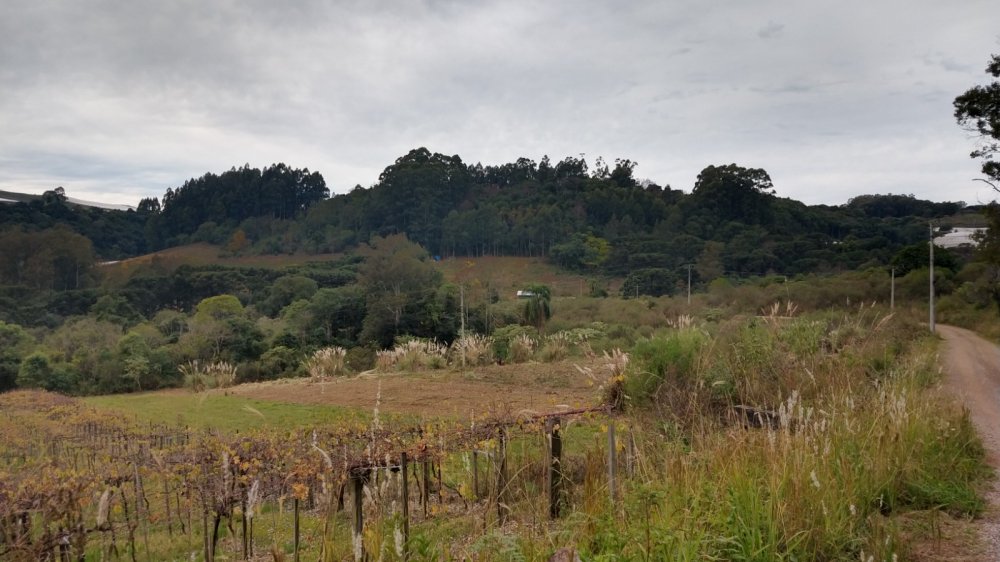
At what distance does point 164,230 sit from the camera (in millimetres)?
77125

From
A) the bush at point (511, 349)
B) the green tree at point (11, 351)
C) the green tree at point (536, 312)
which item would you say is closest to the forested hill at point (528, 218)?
the green tree at point (536, 312)

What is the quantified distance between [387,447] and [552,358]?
13476 mm

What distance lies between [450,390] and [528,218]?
164 ft

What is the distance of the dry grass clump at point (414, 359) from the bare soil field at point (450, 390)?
91 centimetres

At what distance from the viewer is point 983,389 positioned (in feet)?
33.6

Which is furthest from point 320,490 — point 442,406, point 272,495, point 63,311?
point 63,311

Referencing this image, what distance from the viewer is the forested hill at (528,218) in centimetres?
5384

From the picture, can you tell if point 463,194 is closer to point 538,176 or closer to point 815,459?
point 538,176

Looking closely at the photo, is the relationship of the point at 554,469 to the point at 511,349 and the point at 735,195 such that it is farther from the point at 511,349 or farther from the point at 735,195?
the point at 735,195

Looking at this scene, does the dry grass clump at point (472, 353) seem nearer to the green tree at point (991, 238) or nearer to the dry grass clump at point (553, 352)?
the dry grass clump at point (553, 352)

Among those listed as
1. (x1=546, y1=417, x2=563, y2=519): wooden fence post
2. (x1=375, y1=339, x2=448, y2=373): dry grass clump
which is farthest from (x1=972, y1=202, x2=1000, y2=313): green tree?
→ (x1=546, y1=417, x2=563, y2=519): wooden fence post

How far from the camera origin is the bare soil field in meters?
11.0

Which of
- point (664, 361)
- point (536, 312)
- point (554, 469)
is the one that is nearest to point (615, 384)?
point (664, 361)

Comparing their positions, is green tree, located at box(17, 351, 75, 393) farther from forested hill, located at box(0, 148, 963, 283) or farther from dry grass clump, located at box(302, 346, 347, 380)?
forested hill, located at box(0, 148, 963, 283)
